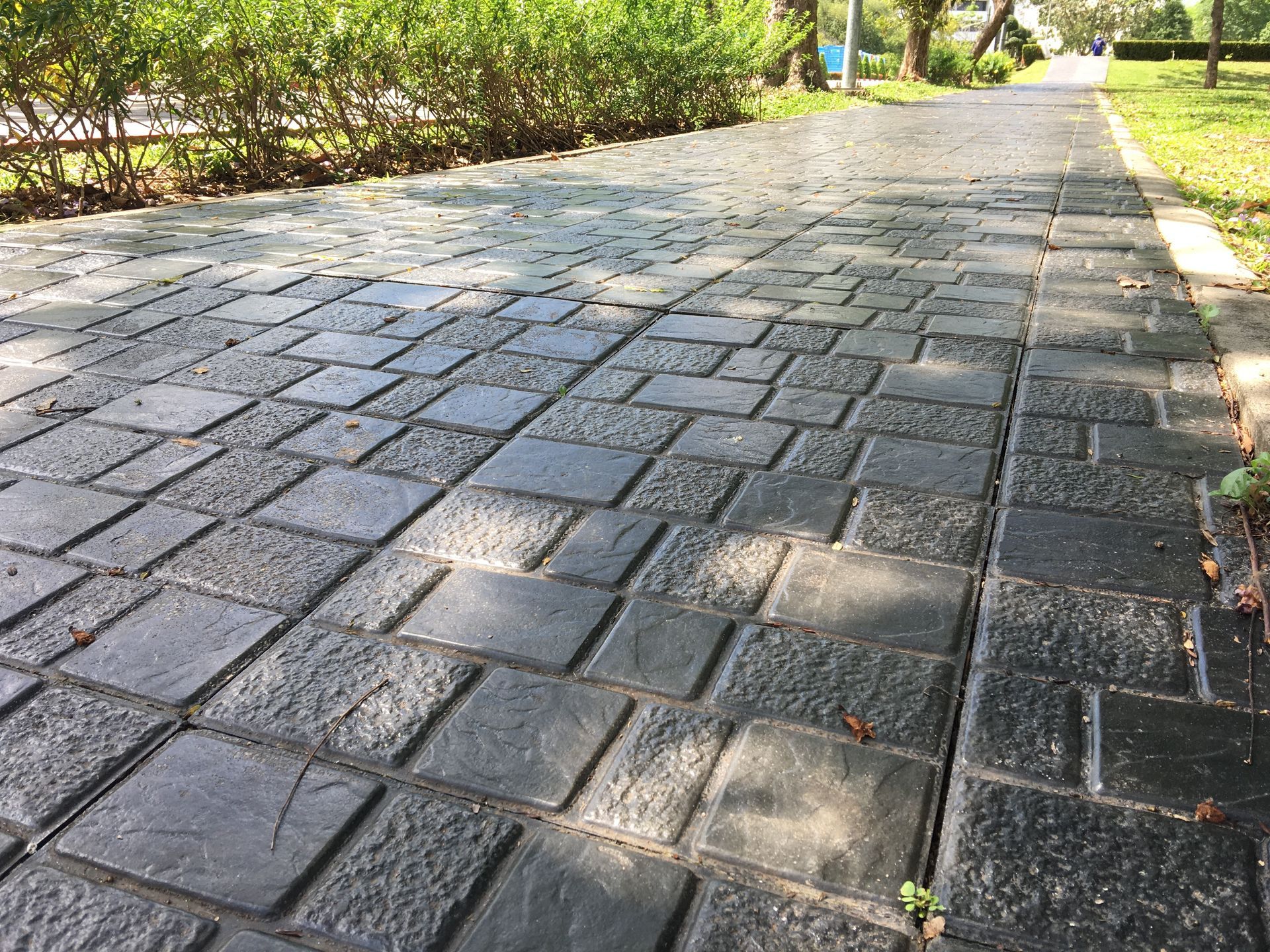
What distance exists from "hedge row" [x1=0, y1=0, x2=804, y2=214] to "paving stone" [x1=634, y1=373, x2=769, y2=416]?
486 centimetres

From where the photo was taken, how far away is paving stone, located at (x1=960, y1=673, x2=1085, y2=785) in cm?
157

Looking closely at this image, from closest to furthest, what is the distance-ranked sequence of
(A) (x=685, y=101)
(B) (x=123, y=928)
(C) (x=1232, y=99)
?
(B) (x=123, y=928), (A) (x=685, y=101), (C) (x=1232, y=99)

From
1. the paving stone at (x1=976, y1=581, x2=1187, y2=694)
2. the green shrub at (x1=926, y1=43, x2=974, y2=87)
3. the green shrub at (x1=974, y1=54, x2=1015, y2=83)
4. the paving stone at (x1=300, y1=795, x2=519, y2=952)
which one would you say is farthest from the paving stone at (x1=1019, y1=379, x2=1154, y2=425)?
the green shrub at (x1=974, y1=54, x2=1015, y2=83)

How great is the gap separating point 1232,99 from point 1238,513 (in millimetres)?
19925

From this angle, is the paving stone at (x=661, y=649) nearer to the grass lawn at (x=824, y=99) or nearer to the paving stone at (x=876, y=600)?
the paving stone at (x=876, y=600)

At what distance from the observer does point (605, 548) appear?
223cm

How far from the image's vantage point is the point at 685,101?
504 inches

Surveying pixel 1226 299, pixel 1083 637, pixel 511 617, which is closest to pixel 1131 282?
pixel 1226 299

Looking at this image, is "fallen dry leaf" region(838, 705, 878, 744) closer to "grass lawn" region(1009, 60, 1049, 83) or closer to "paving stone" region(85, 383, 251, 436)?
"paving stone" region(85, 383, 251, 436)

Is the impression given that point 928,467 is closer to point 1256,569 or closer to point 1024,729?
point 1256,569

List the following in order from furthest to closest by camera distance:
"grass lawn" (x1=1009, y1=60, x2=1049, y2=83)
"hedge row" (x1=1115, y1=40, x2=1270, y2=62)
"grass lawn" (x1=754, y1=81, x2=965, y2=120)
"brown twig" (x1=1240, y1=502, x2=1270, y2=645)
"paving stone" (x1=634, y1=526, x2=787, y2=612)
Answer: "hedge row" (x1=1115, y1=40, x2=1270, y2=62) → "grass lawn" (x1=1009, y1=60, x2=1049, y2=83) → "grass lawn" (x1=754, y1=81, x2=965, y2=120) → "paving stone" (x1=634, y1=526, x2=787, y2=612) → "brown twig" (x1=1240, y1=502, x2=1270, y2=645)

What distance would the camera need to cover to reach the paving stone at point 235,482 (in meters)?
2.46

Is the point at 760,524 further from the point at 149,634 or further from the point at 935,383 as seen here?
the point at 149,634

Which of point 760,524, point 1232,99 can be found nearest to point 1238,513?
point 760,524
